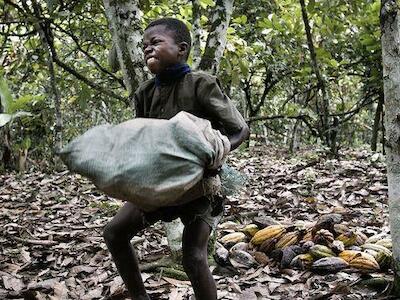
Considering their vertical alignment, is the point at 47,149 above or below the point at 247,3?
below

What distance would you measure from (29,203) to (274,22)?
355 centimetres

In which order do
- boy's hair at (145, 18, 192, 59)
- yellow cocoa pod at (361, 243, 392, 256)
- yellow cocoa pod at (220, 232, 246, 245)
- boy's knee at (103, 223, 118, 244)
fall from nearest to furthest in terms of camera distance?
boy's hair at (145, 18, 192, 59) < boy's knee at (103, 223, 118, 244) < yellow cocoa pod at (361, 243, 392, 256) < yellow cocoa pod at (220, 232, 246, 245)

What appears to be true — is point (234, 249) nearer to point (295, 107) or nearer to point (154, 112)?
point (154, 112)

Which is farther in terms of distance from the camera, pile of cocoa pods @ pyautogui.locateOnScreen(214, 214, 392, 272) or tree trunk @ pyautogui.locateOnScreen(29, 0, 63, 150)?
tree trunk @ pyautogui.locateOnScreen(29, 0, 63, 150)

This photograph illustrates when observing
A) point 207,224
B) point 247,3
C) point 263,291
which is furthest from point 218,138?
point 247,3

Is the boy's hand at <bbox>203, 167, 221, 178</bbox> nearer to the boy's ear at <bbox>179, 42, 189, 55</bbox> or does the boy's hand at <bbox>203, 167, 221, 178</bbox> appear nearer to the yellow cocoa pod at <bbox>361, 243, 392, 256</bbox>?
the boy's ear at <bbox>179, 42, 189, 55</bbox>

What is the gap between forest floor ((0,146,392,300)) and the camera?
122 inches

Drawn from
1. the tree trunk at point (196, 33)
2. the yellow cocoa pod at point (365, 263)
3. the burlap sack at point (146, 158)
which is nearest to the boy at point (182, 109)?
the burlap sack at point (146, 158)

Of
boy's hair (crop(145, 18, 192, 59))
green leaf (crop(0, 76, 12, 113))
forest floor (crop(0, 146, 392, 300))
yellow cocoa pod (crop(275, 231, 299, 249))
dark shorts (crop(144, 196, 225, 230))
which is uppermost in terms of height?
boy's hair (crop(145, 18, 192, 59))

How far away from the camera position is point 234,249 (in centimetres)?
366

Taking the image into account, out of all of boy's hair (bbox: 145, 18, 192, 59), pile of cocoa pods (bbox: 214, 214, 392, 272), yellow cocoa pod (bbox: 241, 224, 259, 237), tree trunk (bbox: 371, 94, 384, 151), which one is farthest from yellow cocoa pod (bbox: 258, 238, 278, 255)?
tree trunk (bbox: 371, 94, 384, 151)

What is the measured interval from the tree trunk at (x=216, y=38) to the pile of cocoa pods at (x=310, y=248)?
1.23 m

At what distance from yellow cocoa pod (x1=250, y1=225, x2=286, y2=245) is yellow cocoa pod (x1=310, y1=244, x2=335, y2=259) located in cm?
35

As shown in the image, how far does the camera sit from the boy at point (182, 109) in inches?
91.2
